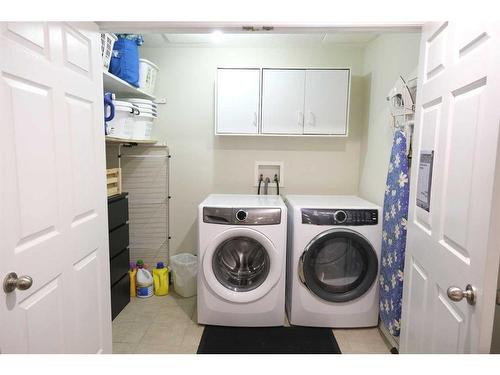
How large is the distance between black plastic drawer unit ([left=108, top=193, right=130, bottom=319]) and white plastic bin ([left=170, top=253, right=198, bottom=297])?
16.0 inches

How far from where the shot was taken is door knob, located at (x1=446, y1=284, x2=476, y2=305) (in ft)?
2.76

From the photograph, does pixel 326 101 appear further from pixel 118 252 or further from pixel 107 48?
pixel 118 252

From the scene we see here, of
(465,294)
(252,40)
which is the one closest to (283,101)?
(252,40)

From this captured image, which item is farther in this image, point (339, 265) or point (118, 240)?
point (118, 240)

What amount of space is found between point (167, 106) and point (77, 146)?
66.7 inches

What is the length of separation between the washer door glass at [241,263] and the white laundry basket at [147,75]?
1511mm

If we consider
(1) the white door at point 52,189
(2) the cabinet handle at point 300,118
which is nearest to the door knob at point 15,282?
(1) the white door at point 52,189

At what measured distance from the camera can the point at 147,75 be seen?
2461mm

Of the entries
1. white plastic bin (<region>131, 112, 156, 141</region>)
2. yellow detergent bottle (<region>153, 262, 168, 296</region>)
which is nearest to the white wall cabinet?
white plastic bin (<region>131, 112, 156, 141</region>)

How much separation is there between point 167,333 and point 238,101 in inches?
76.0

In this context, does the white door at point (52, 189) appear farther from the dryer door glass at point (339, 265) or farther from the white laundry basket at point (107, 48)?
the dryer door glass at point (339, 265)

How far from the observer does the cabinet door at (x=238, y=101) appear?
2.46 m

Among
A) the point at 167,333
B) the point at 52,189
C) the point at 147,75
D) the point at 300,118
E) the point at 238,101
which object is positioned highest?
the point at 147,75
